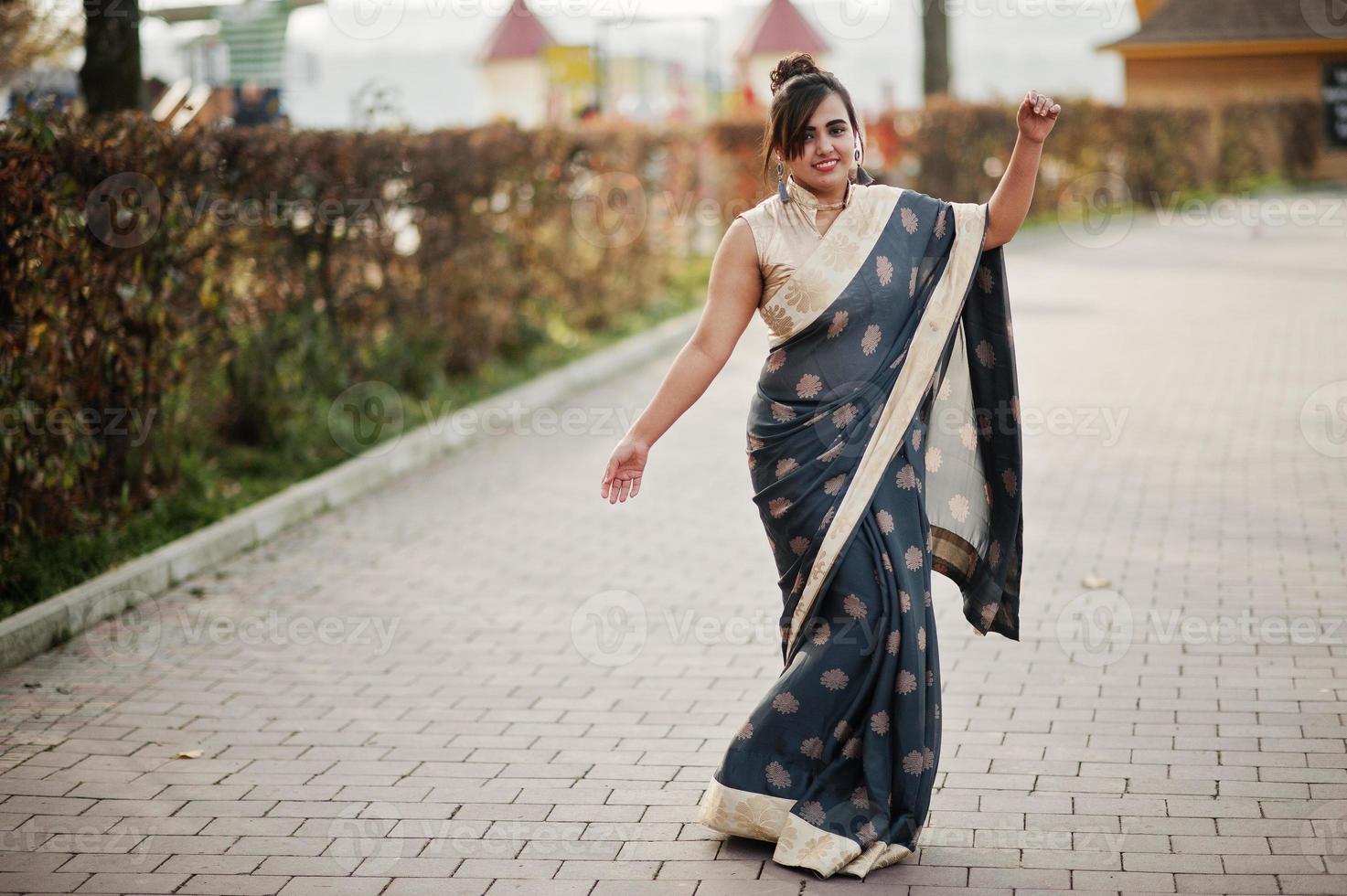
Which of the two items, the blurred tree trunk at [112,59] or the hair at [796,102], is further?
the blurred tree trunk at [112,59]

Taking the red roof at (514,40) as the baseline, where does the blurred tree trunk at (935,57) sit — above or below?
below

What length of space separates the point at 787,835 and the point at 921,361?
1264mm

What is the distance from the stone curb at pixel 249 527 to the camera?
6.17 meters

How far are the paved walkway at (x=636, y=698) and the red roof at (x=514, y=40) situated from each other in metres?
45.1

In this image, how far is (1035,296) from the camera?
55.2 feet

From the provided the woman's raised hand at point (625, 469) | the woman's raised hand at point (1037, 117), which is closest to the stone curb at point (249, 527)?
the woman's raised hand at point (625, 469)

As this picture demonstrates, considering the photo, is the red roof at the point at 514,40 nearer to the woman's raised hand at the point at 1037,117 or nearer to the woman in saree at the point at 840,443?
the woman in saree at the point at 840,443

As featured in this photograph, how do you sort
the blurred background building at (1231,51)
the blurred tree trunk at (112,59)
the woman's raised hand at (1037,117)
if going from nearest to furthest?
the woman's raised hand at (1037,117)
the blurred tree trunk at (112,59)
the blurred background building at (1231,51)

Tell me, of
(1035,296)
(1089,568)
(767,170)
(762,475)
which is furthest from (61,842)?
(1035,296)

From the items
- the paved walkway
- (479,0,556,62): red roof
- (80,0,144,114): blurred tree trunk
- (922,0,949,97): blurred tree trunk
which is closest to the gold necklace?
the paved walkway

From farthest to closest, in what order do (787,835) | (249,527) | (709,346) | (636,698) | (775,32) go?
(775,32)
(249,527)
(636,698)
(709,346)
(787,835)

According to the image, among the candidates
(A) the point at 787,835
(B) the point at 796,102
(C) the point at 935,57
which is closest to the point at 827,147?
(B) the point at 796,102

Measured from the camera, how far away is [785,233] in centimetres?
396

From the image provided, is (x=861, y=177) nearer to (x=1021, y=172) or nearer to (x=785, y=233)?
(x=785, y=233)
